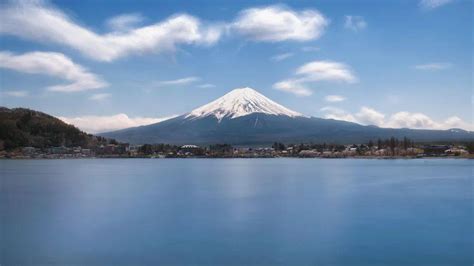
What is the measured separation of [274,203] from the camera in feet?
47.0

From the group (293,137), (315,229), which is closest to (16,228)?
(315,229)

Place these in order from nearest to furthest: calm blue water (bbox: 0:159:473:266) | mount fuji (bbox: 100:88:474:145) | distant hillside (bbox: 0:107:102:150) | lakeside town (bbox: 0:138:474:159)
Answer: calm blue water (bbox: 0:159:473:266)
distant hillside (bbox: 0:107:102:150)
lakeside town (bbox: 0:138:474:159)
mount fuji (bbox: 100:88:474:145)

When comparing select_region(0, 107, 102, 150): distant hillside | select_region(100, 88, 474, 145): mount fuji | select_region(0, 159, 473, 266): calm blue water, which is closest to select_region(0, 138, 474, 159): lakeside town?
select_region(0, 107, 102, 150): distant hillside

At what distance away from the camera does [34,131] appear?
62.4m

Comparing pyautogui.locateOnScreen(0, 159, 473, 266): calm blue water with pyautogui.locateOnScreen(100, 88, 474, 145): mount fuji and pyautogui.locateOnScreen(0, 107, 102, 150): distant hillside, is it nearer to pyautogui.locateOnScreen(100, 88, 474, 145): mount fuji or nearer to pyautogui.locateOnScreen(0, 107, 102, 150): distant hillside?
pyautogui.locateOnScreen(0, 107, 102, 150): distant hillside

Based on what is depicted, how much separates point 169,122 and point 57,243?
12607 cm

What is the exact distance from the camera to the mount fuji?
106 m

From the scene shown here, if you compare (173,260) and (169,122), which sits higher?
(169,122)

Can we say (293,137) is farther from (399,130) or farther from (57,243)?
(57,243)

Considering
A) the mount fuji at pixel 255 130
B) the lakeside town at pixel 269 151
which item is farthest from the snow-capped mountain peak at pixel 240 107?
the lakeside town at pixel 269 151

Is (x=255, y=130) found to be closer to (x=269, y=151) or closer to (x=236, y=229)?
(x=269, y=151)

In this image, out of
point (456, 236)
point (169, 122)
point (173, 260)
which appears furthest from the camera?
point (169, 122)

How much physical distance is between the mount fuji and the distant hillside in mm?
37139

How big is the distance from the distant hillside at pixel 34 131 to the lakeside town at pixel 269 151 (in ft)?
3.12
